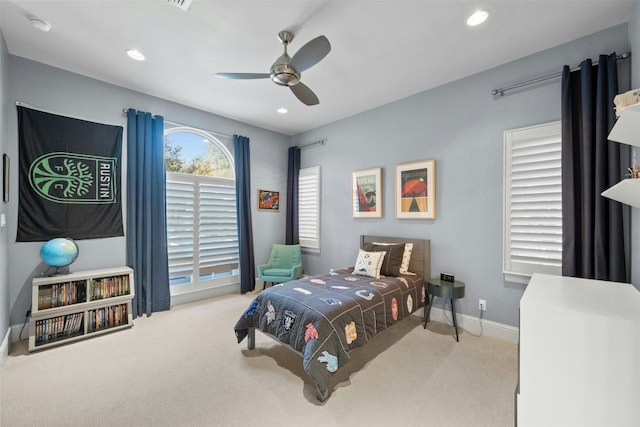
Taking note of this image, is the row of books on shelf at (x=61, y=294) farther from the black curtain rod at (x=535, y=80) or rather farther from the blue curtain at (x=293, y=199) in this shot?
the black curtain rod at (x=535, y=80)

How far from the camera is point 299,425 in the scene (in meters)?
1.70

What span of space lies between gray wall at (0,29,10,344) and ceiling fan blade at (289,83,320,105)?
8.94 ft

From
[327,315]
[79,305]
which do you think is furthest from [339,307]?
[79,305]

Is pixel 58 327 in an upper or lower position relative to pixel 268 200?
lower

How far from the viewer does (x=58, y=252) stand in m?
2.78

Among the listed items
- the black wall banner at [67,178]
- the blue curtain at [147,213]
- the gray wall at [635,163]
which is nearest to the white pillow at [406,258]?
the gray wall at [635,163]

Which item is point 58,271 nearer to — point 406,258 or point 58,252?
point 58,252

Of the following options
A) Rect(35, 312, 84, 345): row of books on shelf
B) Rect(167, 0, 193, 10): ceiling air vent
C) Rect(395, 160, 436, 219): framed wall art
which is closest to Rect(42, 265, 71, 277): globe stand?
Rect(35, 312, 84, 345): row of books on shelf

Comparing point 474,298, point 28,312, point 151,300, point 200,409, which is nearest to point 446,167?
point 474,298

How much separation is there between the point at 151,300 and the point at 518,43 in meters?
5.31

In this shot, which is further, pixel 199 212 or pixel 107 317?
pixel 199 212

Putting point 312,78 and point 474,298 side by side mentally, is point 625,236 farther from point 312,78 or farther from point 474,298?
point 312,78

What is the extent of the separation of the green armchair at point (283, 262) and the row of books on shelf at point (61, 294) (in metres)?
2.23

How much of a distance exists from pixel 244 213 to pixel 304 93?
2535 mm
